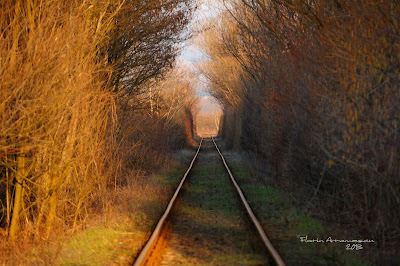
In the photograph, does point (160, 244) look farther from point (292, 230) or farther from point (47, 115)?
point (47, 115)

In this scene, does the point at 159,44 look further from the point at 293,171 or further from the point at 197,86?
the point at 197,86

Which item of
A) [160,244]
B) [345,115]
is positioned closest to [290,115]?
[345,115]

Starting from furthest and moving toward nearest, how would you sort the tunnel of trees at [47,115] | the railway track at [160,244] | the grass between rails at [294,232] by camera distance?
the tunnel of trees at [47,115] < the grass between rails at [294,232] < the railway track at [160,244]

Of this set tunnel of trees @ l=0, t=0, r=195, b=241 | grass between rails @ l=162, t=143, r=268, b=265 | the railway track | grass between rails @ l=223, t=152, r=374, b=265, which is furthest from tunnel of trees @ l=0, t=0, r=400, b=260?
grass between rails @ l=162, t=143, r=268, b=265

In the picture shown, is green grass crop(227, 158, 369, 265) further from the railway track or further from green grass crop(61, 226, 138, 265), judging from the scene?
green grass crop(61, 226, 138, 265)

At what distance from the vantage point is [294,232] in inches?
315

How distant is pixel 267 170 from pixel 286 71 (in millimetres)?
4325

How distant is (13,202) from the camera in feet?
25.2

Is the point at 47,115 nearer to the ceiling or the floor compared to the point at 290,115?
nearer to the floor

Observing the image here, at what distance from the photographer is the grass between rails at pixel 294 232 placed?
20.7 ft

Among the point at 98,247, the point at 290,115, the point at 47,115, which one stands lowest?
the point at 98,247

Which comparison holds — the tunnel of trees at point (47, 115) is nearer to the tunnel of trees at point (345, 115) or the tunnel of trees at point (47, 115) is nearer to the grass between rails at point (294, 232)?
the grass between rails at point (294, 232)

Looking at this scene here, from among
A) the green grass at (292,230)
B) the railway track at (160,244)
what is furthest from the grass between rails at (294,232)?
the railway track at (160,244)

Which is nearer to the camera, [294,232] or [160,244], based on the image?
[160,244]
